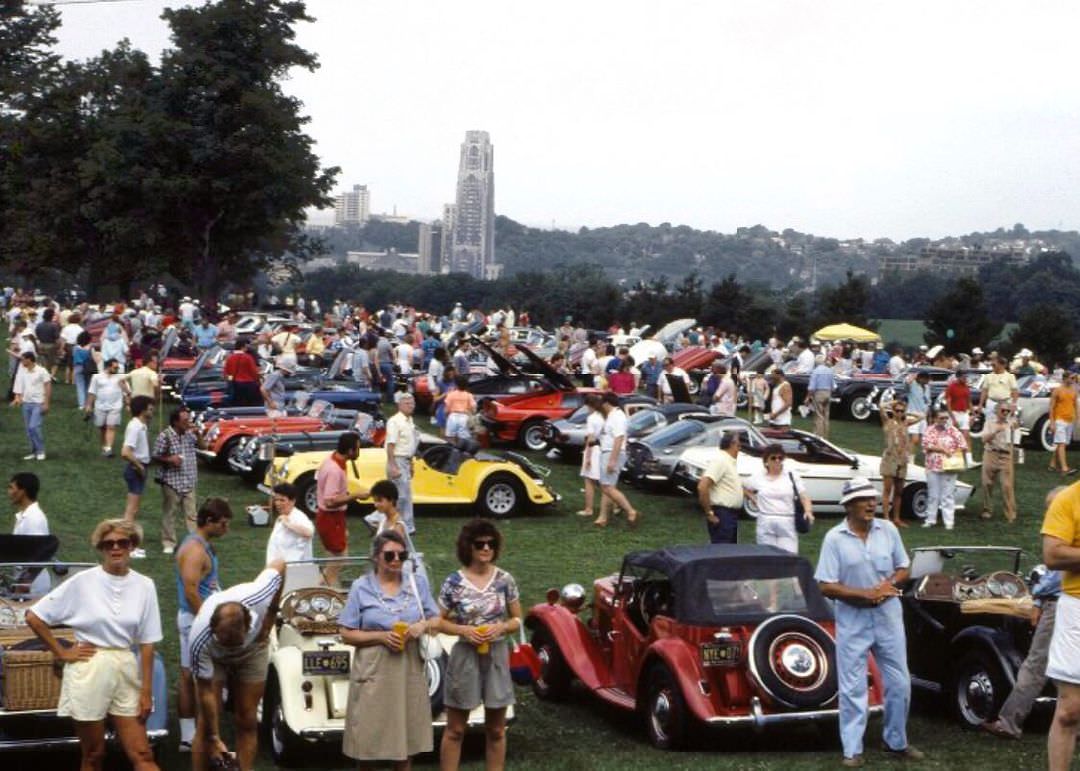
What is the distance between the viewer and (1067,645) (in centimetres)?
793

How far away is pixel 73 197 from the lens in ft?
223

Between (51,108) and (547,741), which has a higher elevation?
(51,108)

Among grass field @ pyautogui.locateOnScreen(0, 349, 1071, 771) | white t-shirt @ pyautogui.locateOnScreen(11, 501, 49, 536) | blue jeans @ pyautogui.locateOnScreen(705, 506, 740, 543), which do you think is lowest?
grass field @ pyautogui.locateOnScreen(0, 349, 1071, 771)

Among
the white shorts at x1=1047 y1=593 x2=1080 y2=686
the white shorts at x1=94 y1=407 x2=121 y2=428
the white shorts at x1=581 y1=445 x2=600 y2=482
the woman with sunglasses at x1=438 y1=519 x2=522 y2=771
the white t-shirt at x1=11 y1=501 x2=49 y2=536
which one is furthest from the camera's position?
the white shorts at x1=94 y1=407 x2=121 y2=428

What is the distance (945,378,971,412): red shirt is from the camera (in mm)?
26109

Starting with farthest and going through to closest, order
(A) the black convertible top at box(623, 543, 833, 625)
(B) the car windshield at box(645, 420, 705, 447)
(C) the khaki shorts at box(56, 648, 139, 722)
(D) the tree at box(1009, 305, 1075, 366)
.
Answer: (D) the tree at box(1009, 305, 1075, 366) → (B) the car windshield at box(645, 420, 705, 447) → (A) the black convertible top at box(623, 543, 833, 625) → (C) the khaki shorts at box(56, 648, 139, 722)

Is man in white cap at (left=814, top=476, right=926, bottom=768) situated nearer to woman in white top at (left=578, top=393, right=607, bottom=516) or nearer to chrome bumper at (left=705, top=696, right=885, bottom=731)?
chrome bumper at (left=705, top=696, right=885, bottom=731)

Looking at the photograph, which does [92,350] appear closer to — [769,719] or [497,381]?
[497,381]

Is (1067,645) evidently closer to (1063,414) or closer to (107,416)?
(107,416)

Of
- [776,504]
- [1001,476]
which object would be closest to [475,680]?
[776,504]

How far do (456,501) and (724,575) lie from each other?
34.6ft

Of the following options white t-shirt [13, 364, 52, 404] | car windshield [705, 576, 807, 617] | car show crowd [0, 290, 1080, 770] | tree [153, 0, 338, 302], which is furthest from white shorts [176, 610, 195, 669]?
tree [153, 0, 338, 302]

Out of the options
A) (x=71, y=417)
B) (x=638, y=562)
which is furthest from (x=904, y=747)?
(x=71, y=417)

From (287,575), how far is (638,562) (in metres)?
2.57
